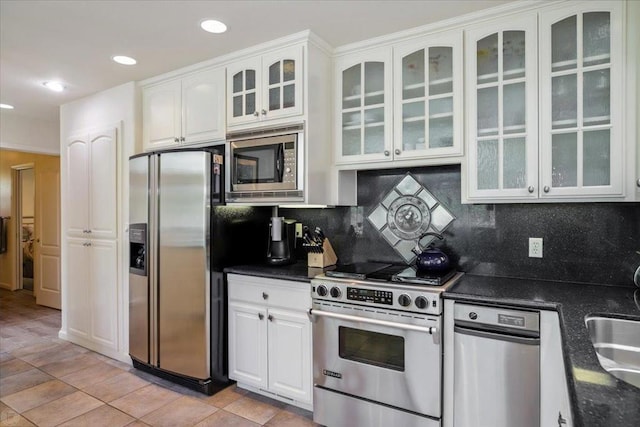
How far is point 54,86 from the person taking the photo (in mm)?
3393

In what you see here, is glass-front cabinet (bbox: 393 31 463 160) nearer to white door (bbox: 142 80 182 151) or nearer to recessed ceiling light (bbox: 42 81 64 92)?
white door (bbox: 142 80 182 151)

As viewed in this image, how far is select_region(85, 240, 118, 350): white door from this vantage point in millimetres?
3393

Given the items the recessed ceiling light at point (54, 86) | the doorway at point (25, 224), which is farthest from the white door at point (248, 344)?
the doorway at point (25, 224)

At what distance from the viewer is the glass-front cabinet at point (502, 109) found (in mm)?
2074

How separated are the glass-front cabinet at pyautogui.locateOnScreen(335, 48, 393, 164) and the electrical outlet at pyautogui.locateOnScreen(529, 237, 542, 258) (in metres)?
1.00

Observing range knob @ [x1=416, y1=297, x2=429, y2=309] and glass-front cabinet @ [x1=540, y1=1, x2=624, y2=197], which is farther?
range knob @ [x1=416, y1=297, x2=429, y2=309]

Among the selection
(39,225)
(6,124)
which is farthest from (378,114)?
(39,225)

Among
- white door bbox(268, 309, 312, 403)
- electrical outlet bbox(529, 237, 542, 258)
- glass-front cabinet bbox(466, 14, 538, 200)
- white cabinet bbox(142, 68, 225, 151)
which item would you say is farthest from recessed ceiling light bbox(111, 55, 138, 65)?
electrical outlet bbox(529, 237, 542, 258)

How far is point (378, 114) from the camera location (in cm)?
254

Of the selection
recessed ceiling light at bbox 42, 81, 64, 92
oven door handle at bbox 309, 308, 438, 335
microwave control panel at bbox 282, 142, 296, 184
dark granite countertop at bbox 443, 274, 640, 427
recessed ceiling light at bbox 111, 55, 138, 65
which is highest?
recessed ceiling light at bbox 111, 55, 138, 65

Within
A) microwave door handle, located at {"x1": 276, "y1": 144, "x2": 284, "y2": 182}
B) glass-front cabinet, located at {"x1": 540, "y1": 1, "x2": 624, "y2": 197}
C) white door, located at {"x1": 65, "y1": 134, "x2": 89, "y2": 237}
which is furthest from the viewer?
white door, located at {"x1": 65, "y1": 134, "x2": 89, "y2": 237}

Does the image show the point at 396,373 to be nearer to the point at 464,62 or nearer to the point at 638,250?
the point at 638,250

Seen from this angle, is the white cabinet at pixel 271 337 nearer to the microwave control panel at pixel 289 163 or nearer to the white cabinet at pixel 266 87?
the microwave control panel at pixel 289 163

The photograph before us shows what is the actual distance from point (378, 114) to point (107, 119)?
8.34 feet
